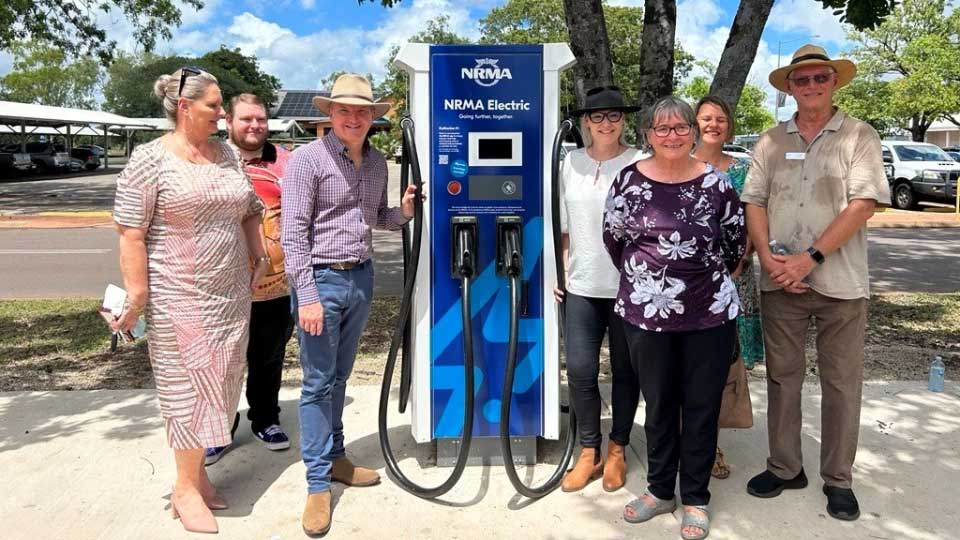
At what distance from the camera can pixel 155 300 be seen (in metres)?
2.76

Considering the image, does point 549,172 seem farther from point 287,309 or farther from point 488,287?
point 287,309

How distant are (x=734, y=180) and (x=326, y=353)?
183cm

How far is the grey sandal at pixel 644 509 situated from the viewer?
9.76ft

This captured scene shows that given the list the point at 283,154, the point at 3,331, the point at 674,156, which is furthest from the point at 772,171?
the point at 3,331

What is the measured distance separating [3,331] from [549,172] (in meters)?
5.11

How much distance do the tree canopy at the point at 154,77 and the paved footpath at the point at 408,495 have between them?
56999mm

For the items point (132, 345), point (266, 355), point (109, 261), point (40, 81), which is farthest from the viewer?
point (40, 81)

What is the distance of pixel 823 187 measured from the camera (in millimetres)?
2934

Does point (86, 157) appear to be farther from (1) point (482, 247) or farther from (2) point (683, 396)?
(2) point (683, 396)

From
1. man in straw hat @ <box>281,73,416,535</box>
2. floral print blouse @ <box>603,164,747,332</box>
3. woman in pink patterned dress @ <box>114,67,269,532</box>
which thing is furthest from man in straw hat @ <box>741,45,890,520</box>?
woman in pink patterned dress @ <box>114,67,269,532</box>

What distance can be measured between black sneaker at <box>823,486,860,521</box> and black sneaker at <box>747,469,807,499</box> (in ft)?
0.49

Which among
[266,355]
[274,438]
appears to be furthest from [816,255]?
[274,438]

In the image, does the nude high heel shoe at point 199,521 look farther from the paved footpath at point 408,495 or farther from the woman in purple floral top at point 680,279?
the woman in purple floral top at point 680,279

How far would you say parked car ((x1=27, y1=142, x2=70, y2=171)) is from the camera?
30.0 metres
